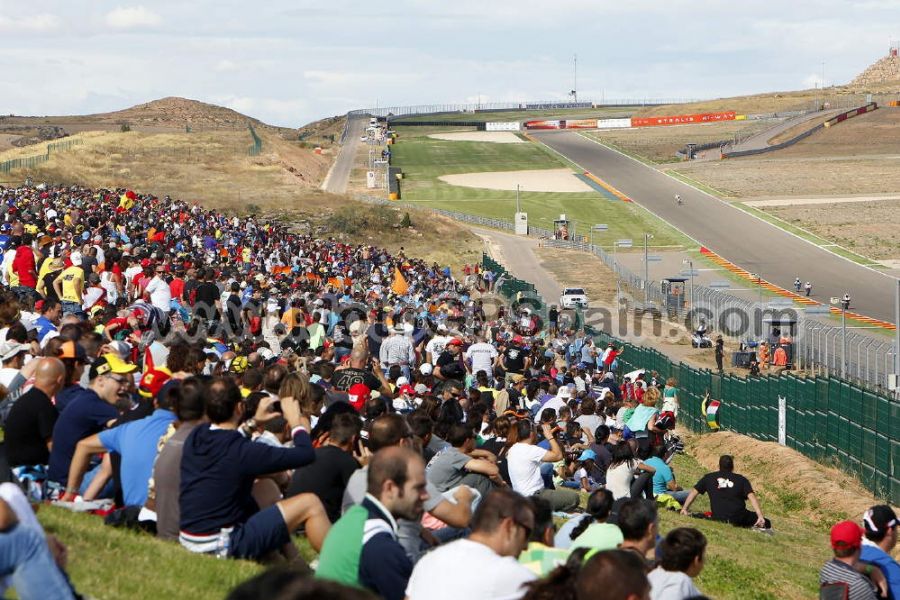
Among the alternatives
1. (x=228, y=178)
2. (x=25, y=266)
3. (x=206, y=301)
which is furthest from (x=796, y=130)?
(x=25, y=266)

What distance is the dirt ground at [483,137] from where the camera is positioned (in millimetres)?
154375

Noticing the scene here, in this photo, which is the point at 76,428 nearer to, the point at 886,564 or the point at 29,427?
the point at 29,427

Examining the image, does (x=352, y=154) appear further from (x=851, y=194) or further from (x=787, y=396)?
(x=787, y=396)

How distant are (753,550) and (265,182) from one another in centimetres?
8097

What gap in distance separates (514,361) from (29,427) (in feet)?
51.1

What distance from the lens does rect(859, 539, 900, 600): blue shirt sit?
9.55 meters

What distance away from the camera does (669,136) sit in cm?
15350

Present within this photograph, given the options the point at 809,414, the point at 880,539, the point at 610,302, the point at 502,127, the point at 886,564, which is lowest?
the point at 610,302

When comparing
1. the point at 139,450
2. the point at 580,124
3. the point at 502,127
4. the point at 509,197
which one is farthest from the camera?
the point at 580,124

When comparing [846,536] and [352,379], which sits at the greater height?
A: [352,379]

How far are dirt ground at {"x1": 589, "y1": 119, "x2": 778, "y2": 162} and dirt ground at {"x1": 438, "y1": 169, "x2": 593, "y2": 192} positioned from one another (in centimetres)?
1565

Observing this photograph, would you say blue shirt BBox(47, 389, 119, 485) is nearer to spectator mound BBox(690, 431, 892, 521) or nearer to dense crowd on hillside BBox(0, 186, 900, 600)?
dense crowd on hillside BBox(0, 186, 900, 600)

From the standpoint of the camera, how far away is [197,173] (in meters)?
93.5

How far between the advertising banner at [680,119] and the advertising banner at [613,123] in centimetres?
98
